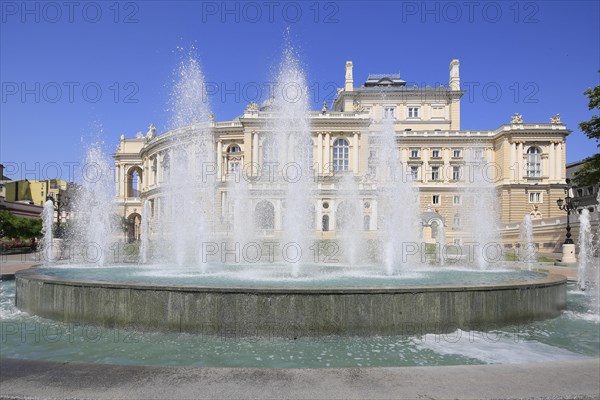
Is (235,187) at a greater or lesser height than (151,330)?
greater

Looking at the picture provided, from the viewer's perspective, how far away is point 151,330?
825 cm

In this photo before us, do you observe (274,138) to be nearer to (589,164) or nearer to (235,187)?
(235,187)

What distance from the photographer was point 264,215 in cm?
5081

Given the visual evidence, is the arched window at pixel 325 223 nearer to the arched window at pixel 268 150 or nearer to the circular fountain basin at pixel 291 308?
the arched window at pixel 268 150

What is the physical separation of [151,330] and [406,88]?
62.0m

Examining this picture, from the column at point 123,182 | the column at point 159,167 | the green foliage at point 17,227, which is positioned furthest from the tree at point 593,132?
the column at point 123,182

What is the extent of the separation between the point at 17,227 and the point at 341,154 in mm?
35430

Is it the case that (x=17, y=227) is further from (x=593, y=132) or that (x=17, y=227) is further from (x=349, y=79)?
(x=593, y=132)

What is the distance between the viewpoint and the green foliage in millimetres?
46312

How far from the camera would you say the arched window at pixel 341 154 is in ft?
188

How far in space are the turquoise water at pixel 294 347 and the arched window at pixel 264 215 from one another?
4079cm

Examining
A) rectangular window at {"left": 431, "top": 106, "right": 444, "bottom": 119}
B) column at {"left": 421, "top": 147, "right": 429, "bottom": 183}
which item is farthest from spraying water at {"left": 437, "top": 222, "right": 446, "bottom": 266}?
rectangular window at {"left": 431, "top": 106, "right": 444, "bottom": 119}

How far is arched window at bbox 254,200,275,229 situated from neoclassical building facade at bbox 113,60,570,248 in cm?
29

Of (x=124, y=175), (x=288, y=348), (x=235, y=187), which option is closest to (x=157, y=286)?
(x=288, y=348)
